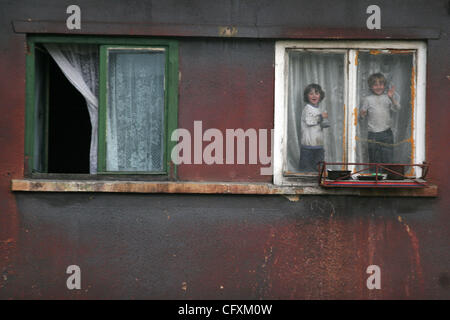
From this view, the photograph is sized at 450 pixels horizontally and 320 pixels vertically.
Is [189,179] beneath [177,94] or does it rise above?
beneath

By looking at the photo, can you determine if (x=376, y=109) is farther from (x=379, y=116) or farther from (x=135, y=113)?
(x=135, y=113)

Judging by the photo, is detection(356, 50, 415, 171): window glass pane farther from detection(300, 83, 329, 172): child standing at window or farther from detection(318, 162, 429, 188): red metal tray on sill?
detection(300, 83, 329, 172): child standing at window

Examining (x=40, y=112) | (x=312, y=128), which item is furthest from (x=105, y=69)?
(x=312, y=128)

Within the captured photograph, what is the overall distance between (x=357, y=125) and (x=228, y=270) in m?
2.05

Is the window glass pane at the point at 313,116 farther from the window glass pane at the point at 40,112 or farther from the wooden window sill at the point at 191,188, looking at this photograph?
the window glass pane at the point at 40,112

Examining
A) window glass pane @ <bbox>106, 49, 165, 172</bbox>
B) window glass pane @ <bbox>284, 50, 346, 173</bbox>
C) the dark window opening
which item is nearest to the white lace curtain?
window glass pane @ <bbox>284, 50, 346, 173</bbox>

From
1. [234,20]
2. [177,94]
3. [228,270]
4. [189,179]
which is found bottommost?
[228,270]

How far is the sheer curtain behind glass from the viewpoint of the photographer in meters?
5.23

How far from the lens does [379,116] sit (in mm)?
5203

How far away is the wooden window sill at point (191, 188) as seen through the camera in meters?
5.01

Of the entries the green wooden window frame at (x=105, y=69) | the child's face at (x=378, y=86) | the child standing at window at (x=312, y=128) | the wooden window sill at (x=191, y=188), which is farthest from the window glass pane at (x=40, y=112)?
the child's face at (x=378, y=86)
